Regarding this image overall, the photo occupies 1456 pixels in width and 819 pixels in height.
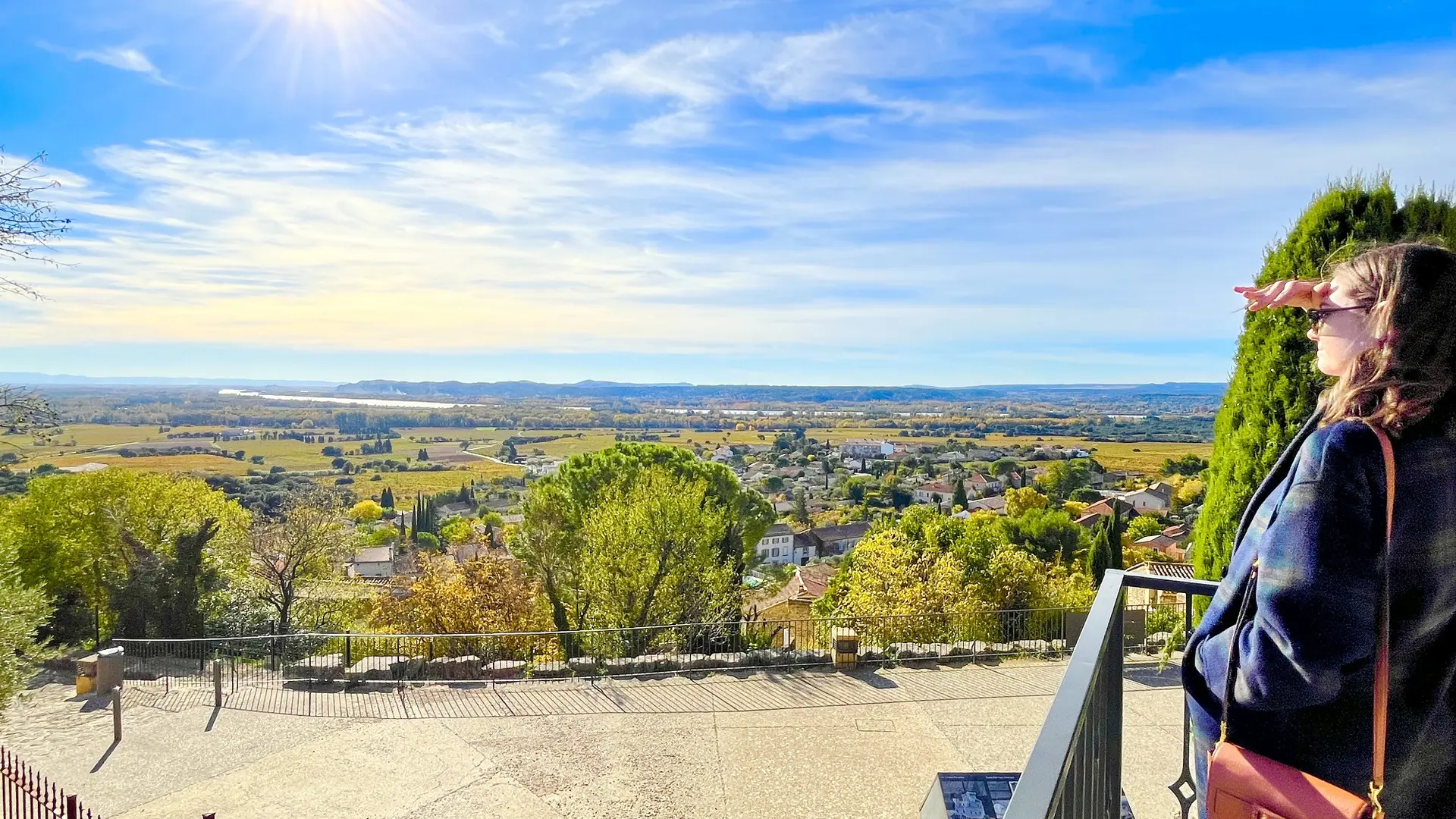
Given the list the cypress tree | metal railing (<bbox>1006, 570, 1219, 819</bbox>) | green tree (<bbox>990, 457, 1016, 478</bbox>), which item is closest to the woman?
metal railing (<bbox>1006, 570, 1219, 819</bbox>)

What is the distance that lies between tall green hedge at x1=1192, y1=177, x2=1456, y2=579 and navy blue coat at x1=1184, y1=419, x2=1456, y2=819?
21.8ft

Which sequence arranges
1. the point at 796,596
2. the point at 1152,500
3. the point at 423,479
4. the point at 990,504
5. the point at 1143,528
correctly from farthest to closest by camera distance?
the point at 423,479, the point at 990,504, the point at 1152,500, the point at 1143,528, the point at 796,596

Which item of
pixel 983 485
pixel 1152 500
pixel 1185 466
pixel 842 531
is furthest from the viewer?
pixel 983 485

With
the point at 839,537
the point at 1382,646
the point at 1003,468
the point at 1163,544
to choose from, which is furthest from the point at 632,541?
the point at 1003,468

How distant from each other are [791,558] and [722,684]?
56549 millimetres

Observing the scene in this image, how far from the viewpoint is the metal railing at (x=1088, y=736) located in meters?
1.25

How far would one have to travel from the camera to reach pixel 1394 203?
745 centimetres

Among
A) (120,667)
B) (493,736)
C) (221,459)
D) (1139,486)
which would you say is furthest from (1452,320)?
(221,459)

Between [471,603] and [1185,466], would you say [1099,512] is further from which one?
[471,603]

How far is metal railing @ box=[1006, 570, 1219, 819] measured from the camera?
1.25 meters

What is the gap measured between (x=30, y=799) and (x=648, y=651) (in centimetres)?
750

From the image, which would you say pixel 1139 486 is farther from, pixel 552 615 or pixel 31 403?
pixel 31 403

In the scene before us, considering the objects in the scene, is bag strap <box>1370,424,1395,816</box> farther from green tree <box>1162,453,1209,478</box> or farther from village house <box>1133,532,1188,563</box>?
green tree <box>1162,453,1209,478</box>

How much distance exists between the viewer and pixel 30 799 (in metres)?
7.33
